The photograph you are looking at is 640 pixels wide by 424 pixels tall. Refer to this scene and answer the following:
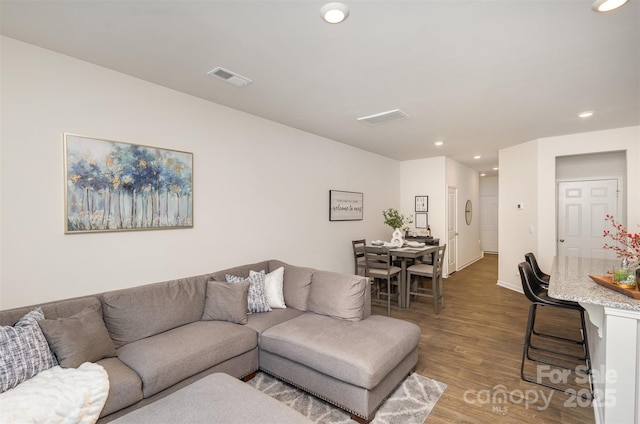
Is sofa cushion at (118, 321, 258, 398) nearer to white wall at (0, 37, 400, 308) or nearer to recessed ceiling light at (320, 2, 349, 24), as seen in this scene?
white wall at (0, 37, 400, 308)

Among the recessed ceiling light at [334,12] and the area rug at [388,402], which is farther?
the area rug at [388,402]

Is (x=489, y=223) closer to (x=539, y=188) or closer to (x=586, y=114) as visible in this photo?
(x=539, y=188)

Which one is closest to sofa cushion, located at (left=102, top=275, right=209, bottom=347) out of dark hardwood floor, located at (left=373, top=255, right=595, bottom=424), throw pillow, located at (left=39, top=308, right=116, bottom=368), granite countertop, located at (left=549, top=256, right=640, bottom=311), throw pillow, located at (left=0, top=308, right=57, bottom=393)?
throw pillow, located at (left=39, top=308, right=116, bottom=368)

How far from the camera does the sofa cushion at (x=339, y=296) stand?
273cm

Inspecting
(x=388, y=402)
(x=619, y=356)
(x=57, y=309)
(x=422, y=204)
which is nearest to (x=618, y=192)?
(x=422, y=204)

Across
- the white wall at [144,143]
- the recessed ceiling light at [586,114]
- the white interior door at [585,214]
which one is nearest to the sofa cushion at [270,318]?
the white wall at [144,143]

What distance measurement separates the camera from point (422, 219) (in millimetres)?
6621

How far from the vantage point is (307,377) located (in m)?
2.32

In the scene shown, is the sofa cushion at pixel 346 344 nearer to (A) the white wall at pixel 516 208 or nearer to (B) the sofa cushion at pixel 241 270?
(B) the sofa cushion at pixel 241 270

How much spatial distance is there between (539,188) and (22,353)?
20.5 feet

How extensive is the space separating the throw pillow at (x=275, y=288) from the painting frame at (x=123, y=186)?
0.98 m

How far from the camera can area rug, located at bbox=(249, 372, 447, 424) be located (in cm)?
212

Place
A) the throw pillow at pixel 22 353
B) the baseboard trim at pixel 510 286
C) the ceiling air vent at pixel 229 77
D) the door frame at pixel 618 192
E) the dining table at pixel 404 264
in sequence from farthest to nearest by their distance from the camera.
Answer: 1. the baseboard trim at pixel 510 286
2. the door frame at pixel 618 192
3. the dining table at pixel 404 264
4. the ceiling air vent at pixel 229 77
5. the throw pillow at pixel 22 353

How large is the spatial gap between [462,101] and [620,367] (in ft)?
8.21
